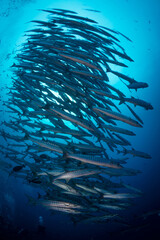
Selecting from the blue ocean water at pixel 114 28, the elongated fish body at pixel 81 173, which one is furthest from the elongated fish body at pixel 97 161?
the blue ocean water at pixel 114 28

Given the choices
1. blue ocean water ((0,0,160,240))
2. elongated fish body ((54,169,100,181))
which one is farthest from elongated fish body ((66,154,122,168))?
blue ocean water ((0,0,160,240))

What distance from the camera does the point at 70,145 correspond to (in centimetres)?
451

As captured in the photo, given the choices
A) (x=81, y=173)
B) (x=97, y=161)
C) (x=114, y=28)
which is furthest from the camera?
(x=114, y=28)

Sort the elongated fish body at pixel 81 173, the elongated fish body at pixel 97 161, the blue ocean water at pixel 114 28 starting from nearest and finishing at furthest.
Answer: the elongated fish body at pixel 97 161 → the elongated fish body at pixel 81 173 → the blue ocean water at pixel 114 28

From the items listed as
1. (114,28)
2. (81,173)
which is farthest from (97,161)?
(114,28)

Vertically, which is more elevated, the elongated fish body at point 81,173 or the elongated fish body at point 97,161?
the elongated fish body at point 97,161

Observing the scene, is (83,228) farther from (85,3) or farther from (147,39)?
(85,3)

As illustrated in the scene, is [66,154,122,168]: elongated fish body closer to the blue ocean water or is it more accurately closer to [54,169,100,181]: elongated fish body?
[54,169,100,181]: elongated fish body

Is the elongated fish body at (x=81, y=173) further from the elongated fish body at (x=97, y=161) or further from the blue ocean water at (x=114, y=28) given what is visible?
the blue ocean water at (x=114, y=28)

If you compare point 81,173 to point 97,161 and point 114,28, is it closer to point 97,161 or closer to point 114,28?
point 97,161

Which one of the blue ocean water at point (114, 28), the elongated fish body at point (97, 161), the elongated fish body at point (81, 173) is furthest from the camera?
the blue ocean water at point (114, 28)

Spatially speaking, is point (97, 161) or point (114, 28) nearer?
point (97, 161)

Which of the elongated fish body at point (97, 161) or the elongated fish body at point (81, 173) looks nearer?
the elongated fish body at point (97, 161)

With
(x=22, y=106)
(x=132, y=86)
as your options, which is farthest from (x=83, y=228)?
(x=132, y=86)
